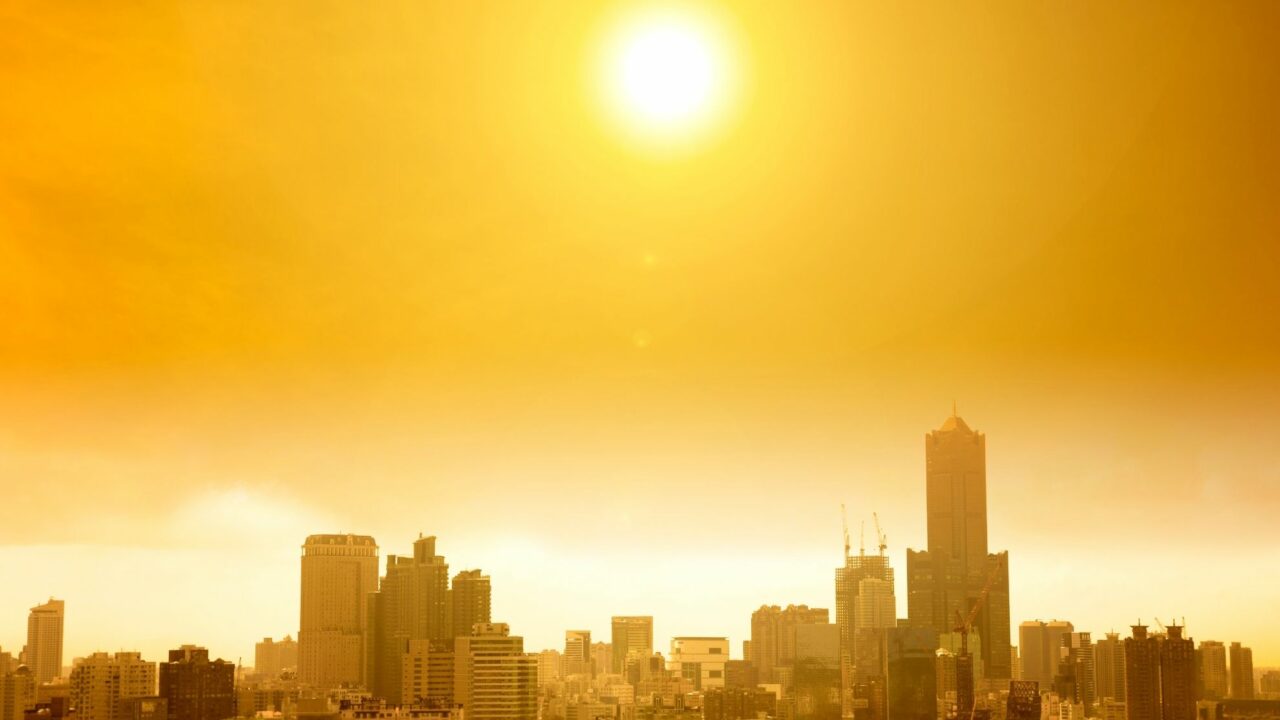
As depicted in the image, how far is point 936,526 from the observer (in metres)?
19.7

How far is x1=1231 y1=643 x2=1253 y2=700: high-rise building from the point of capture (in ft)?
40.9

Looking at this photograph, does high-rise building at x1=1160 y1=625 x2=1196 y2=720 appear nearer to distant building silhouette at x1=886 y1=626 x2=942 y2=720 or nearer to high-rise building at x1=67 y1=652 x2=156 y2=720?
distant building silhouette at x1=886 y1=626 x2=942 y2=720

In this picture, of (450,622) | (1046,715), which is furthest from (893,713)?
(450,622)

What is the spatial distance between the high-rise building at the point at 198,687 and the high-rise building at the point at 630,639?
11.4 feet

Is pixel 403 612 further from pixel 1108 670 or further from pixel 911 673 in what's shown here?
pixel 1108 670

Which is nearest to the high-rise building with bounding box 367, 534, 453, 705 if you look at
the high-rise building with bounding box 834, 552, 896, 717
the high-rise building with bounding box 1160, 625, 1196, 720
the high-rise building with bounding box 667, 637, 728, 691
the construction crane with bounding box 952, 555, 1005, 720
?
the high-rise building with bounding box 667, 637, 728, 691

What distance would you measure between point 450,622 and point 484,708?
1.39 meters

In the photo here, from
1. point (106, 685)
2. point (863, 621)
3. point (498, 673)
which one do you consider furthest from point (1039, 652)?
point (106, 685)

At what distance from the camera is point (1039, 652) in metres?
16.7

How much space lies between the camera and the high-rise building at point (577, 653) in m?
14.4

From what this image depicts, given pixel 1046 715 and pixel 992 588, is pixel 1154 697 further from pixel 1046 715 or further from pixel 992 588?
pixel 992 588

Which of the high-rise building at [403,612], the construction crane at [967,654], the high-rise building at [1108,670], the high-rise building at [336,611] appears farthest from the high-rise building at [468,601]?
the high-rise building at [1108,670]

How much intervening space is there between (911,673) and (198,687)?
777 cm

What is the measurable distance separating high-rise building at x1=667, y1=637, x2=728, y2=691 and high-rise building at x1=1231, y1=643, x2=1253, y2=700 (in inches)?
194
